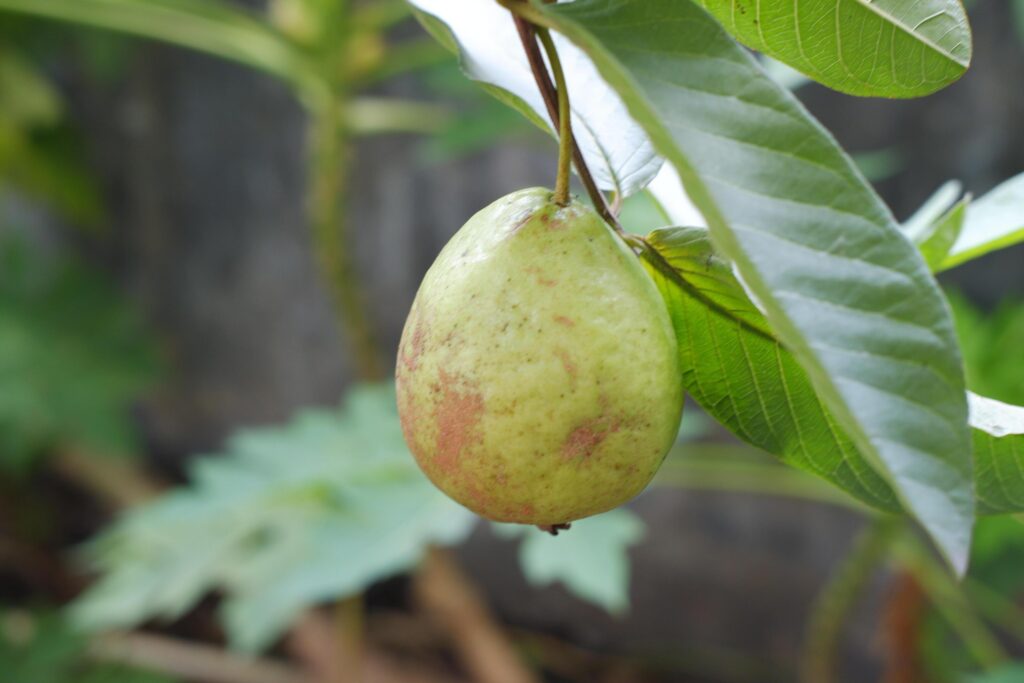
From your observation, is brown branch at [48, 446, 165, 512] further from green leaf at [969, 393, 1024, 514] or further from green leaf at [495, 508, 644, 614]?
green leaf at [969, 393, 1024, 514]

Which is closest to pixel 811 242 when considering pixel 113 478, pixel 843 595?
pixel 843 595

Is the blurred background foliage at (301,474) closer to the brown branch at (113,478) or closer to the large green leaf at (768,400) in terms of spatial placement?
the brown branch at (113,478)

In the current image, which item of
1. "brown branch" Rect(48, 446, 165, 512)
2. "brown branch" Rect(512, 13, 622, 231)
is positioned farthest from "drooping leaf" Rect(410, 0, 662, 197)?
"brown branch" Rect(48, 446, 165, 512)

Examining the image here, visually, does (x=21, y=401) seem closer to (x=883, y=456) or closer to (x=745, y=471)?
(x=745, y=471)

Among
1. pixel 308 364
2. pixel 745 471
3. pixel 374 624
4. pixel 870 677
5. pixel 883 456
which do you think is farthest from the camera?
pixel 308 364

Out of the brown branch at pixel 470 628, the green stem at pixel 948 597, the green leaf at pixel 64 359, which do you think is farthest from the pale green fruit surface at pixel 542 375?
the green leaf at pixel 64 359

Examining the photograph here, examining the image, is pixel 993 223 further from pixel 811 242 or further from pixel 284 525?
pixel 284 525

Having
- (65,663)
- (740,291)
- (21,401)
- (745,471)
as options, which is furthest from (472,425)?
(21,401)
